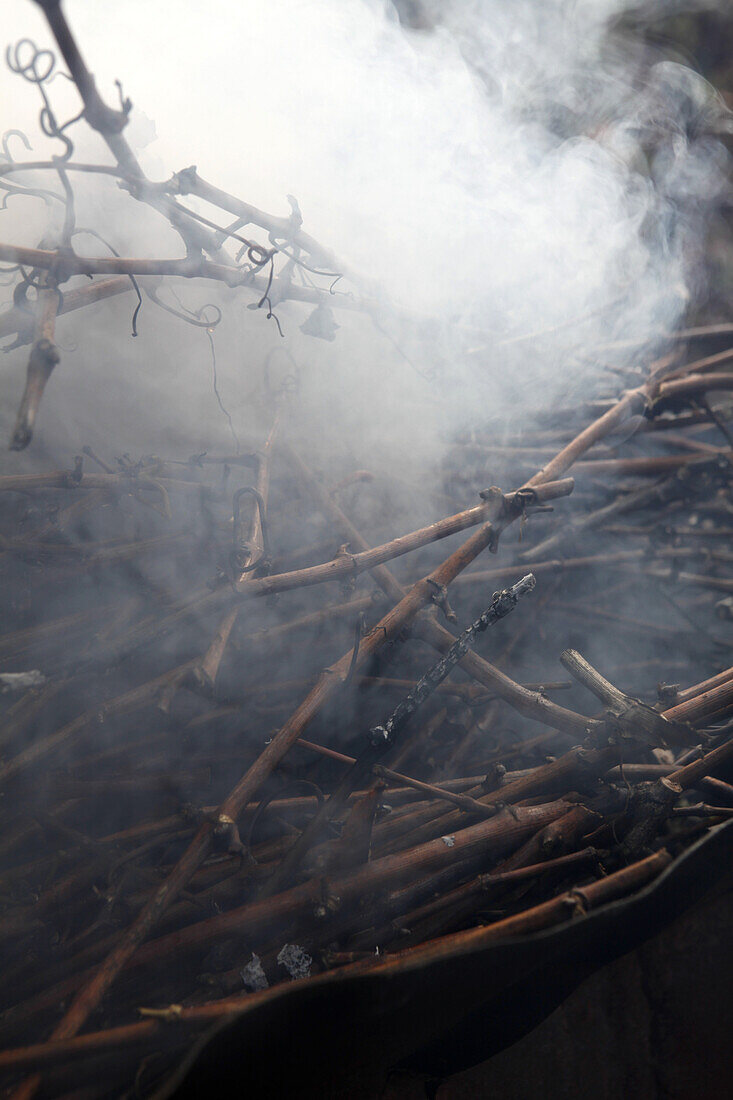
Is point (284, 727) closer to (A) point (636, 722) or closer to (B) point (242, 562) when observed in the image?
(B) point (242, 562)

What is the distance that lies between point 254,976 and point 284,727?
67 centimetres

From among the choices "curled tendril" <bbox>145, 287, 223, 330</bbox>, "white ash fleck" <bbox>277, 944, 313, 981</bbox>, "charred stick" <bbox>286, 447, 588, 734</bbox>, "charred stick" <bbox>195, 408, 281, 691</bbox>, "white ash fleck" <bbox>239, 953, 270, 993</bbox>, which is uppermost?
"curled tendril" <bbox>145, 287, 223, 330</bbox>

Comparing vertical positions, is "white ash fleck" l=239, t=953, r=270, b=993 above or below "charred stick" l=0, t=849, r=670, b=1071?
below

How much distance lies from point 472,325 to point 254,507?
218cm

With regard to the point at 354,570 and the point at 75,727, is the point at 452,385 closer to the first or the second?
the point at 354,570

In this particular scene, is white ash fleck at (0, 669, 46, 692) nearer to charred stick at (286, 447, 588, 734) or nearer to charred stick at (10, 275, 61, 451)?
charred stick at (10, 275, 61, 451)

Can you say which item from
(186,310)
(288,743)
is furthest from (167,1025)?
(186,310)

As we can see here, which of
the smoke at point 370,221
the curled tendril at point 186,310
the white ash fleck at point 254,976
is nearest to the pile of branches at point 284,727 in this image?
the white ash fleck at point 254,976

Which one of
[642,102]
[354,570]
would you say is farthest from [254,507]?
[642,102]

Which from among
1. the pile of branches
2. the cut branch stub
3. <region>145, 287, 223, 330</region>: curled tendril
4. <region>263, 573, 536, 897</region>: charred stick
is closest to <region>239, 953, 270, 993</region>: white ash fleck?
the pile of branches

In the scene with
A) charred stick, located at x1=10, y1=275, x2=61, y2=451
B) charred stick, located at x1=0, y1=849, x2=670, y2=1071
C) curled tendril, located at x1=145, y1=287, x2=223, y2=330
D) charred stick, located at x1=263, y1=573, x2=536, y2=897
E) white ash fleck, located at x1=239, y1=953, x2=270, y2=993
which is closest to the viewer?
charred stick, located at x1=0, y1=849, x2=670, y2=1071

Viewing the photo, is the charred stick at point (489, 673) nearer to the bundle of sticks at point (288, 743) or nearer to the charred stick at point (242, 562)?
the bundle of sticks at point (288, 743)

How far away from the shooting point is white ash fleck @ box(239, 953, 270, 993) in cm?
152

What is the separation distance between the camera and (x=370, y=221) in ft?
11.6
